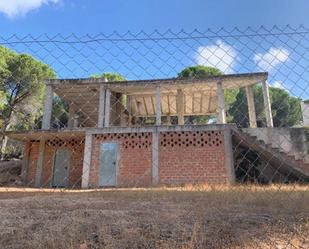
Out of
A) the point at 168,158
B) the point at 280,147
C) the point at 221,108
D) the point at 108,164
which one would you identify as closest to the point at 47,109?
the point at 108,164

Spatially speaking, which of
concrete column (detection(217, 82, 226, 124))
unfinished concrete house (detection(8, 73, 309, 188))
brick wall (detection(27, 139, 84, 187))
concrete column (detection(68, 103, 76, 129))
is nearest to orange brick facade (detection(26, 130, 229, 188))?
unfinished concrete house (detection(8, 73, 309, 188))

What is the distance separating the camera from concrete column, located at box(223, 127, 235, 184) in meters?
11.4

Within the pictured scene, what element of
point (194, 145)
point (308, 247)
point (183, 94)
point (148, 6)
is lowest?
point (308, 247)

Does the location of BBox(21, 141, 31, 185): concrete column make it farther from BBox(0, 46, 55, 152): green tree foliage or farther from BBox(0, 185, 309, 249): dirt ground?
BBox(0, 185, 309, 249): dirt ground

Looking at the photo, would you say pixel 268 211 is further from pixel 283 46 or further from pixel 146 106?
pixel 146 106

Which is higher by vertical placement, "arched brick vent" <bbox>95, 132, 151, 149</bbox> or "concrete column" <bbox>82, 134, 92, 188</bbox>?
"arched brick vent" <bbox>95, 132, 151, 149</bbox>

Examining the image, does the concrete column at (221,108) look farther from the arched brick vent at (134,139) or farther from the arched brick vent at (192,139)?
the arched brick vent at (134,139)

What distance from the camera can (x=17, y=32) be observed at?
3549mm

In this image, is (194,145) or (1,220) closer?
(1,220)

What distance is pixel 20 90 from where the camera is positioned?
66.1ft

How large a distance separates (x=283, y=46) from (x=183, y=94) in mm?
11804

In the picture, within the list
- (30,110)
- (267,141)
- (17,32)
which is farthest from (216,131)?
(30,110)

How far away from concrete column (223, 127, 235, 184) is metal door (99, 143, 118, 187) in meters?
4.31

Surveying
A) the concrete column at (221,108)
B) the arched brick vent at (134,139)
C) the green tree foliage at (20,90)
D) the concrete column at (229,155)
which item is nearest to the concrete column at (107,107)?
the arched brick vent at (134,139)
